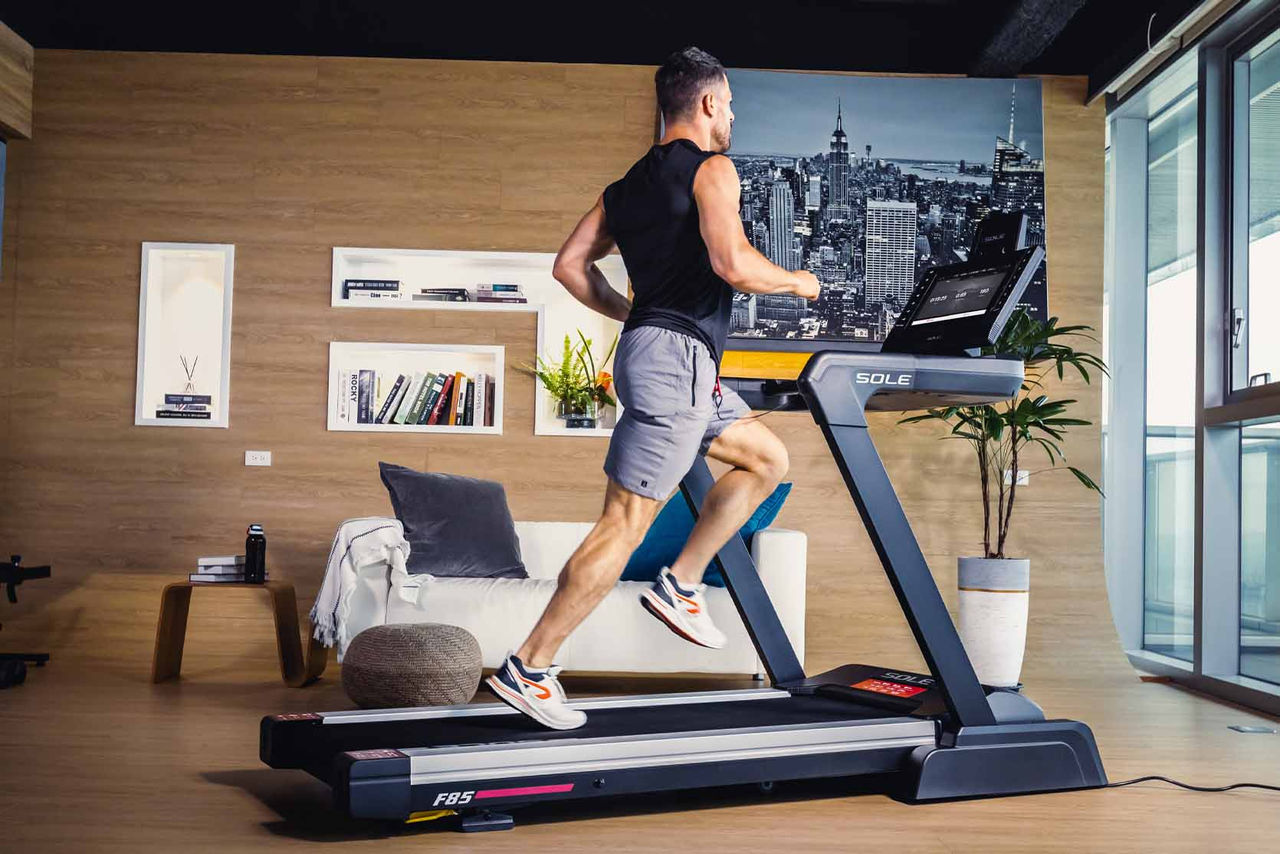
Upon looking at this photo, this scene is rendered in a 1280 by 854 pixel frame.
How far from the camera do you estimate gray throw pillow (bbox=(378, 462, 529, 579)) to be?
456 cm

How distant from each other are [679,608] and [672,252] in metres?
0.82

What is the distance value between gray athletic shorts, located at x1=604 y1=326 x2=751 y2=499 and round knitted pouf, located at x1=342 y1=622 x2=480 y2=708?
1231 mm

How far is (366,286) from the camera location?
563cm

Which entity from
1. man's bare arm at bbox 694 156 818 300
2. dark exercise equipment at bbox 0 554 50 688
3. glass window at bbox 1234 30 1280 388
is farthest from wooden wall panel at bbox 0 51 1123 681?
man's bare arm at bbox 694 156 818 300

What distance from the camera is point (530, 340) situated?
Result: 5.63m

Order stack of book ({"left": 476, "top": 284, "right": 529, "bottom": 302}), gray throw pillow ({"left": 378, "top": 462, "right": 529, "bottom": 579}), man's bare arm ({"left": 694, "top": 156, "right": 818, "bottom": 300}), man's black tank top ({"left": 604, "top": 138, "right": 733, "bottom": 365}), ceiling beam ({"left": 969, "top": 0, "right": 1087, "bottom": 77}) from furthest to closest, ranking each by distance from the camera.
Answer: stack of book ({"left": 476, "top": 284, "right": 529, "bottom": 302}), ceiling beam ({"left": 969, "top": 0, "right": 1087, "bottom": 77}), gray throw pillow ({"left": 378, "top": 462, "right": 529, "bottom": 579}), man's black tank top ({"left": 604, "top": 138, "right": 733, "bottom": 365}), man's bare arm ({"left": 694, "top": 156, "right": 818, "bottom": 300})

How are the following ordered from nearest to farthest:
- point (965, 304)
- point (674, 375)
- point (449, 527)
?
point (674, 375) < point (965, 304) < point (449, 527)

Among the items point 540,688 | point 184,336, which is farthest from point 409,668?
point 184,336

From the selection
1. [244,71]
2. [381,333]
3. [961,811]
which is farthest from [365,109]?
[961,811]

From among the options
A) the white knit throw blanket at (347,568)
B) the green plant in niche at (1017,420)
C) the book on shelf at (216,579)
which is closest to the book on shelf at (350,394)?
the book on shelf at (216,579)

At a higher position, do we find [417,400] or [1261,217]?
[1261,217]

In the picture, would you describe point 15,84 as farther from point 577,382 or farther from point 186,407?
point 577,382

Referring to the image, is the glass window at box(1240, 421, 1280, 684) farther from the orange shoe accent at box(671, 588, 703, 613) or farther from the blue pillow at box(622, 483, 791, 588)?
the orange shoe accent at box(671, 588, 703, 613)

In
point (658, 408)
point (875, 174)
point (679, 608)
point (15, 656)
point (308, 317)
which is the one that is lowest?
point (15, 656)
